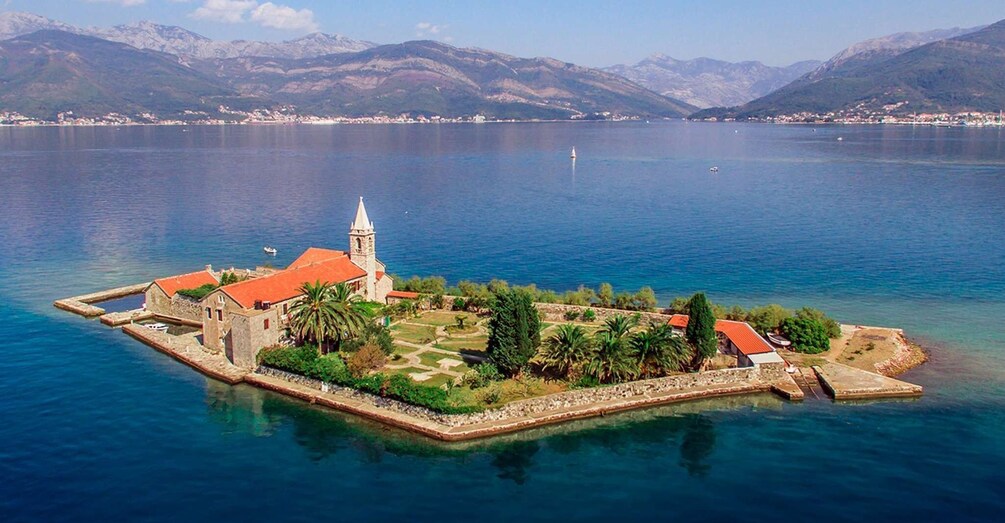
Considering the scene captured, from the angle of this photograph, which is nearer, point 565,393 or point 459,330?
point 565,393

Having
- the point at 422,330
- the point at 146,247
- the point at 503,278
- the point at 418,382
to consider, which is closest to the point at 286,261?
the point at 146,247

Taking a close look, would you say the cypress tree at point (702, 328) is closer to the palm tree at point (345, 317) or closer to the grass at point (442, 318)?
the grass at point (442, 318)

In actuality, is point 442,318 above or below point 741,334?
below

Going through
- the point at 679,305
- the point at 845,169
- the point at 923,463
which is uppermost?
the point at 845,169

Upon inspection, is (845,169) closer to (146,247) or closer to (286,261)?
(286,261)

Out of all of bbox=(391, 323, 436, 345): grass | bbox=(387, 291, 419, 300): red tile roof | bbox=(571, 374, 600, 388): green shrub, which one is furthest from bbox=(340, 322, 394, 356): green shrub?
bbox=(571, 374, 600, 388): green shrub

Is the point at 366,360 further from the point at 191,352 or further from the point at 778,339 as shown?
the point at 778,339

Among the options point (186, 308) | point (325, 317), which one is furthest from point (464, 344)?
point (186, 308)

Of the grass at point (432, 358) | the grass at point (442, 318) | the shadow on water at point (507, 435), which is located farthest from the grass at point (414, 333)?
the shadow on water at point (507, 435)
